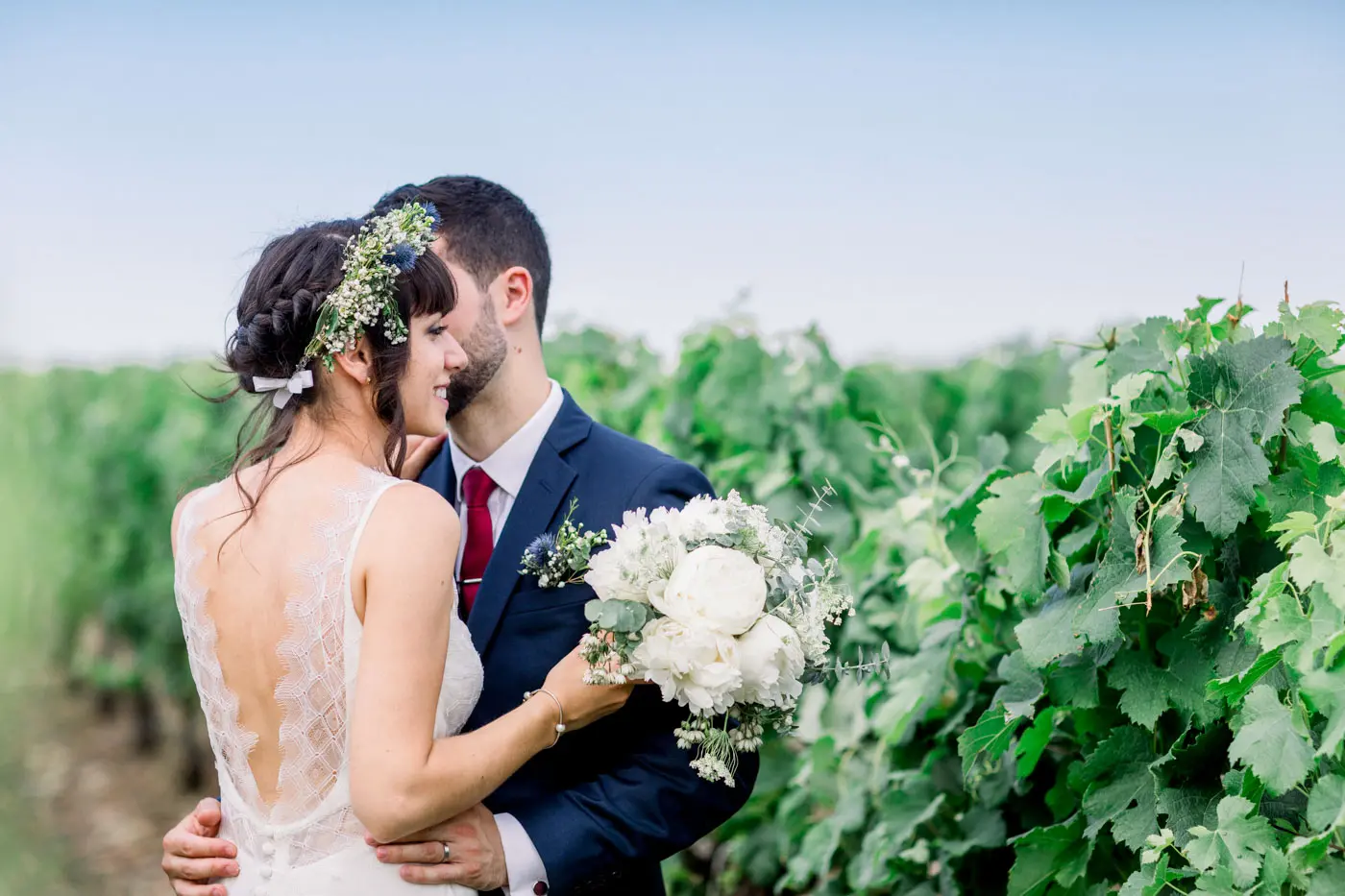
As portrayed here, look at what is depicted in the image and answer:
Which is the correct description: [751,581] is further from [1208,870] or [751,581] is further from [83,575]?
[83,575]

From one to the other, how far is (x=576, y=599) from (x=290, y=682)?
0.73 meters

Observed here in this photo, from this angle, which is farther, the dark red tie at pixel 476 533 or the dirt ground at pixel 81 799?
the dirt ground at pixel 81 799

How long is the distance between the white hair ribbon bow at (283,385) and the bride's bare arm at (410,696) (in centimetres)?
34

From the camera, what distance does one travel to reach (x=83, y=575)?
402 inches

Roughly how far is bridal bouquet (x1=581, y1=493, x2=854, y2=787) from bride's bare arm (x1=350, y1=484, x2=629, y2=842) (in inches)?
11.5

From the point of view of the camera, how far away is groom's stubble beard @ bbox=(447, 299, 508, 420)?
3.33 metres

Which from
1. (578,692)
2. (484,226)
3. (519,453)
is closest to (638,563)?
(578,692)

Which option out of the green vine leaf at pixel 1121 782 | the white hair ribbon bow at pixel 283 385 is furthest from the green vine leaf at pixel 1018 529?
the white hair ribbon bow at pixel 283 385

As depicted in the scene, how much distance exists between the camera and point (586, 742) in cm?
297

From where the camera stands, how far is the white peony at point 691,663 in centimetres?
239

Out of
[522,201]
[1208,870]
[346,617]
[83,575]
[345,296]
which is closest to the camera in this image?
[1208,870]

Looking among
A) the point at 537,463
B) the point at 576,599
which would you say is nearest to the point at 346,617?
the point at 576,599

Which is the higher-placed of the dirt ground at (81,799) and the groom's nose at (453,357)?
the groom's nose at (453,357)

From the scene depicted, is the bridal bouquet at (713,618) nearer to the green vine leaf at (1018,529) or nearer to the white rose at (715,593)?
the white rose at (715,593)
